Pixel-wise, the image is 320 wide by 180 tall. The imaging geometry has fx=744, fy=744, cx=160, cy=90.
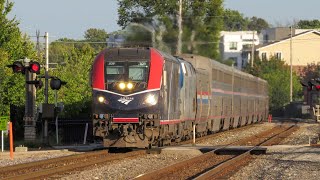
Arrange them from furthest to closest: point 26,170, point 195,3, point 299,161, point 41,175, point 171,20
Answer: point 195,3, point 171,20, point 299,161, point 26,170, point 41,175

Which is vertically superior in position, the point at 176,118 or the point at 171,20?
the point at 171,20

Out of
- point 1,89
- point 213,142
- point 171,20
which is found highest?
point 171,20

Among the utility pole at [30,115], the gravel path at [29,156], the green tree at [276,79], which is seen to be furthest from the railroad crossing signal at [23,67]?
the green tree at [276,79]

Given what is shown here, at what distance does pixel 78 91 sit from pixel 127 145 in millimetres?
19481

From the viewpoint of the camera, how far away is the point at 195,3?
59.0 meters

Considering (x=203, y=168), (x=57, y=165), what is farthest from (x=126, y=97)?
(x=203, y=168)

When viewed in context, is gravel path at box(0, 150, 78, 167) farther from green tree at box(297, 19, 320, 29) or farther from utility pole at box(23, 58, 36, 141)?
green tree at box(297, 19, 320, 29)

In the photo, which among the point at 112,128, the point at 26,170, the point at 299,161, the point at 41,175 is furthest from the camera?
the point at 112,128

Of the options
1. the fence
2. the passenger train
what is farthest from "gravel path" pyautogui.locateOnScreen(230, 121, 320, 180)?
the fence

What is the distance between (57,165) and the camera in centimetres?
1917

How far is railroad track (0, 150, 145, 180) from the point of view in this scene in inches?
647

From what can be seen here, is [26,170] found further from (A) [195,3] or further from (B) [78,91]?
(A) [195,3]

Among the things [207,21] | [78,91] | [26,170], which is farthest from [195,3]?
[26,170]

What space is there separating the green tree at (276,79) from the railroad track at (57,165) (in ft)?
248
